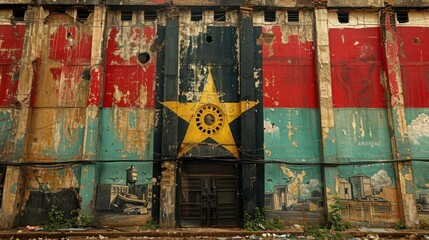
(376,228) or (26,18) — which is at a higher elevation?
(26,18)

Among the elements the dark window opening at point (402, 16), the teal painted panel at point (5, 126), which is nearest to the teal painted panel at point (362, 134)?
the dark window opening at point (402, 16)

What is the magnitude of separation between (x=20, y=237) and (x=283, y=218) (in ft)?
24.2

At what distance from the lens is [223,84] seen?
11.2m

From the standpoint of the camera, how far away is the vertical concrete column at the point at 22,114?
998 cm

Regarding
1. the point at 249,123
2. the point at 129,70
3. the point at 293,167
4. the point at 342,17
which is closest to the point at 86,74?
the point at 129,70

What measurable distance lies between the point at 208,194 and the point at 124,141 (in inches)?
121

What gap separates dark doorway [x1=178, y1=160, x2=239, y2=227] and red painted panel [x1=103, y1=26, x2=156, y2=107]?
2.54m

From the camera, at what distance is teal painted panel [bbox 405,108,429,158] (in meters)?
10.7

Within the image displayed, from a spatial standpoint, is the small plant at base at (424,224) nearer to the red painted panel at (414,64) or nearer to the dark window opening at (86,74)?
the red painted panel at (414,64)

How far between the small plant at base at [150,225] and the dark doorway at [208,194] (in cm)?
77

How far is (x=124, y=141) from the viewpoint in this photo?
35.4ft

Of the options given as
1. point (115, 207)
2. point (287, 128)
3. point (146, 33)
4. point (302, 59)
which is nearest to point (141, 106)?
point (146, 33)

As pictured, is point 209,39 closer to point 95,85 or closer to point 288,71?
point 288,71

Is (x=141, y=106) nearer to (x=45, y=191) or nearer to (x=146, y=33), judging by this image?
(x=146, y=33)
